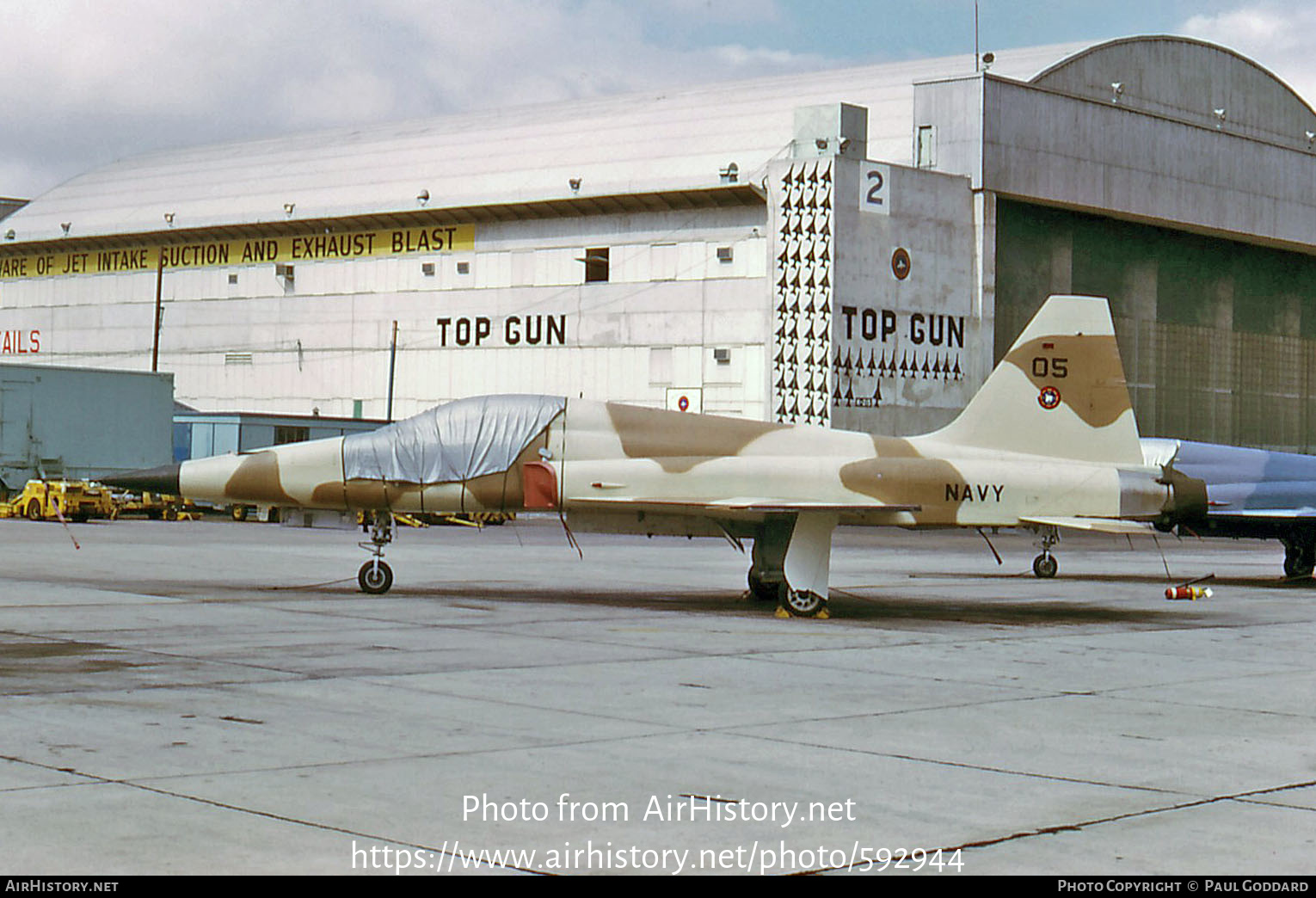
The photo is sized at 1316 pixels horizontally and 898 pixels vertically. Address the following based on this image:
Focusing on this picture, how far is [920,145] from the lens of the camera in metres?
59.2

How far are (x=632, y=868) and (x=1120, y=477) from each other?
15.4m

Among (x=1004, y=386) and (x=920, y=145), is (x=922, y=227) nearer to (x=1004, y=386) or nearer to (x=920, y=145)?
(x=920, y=145)

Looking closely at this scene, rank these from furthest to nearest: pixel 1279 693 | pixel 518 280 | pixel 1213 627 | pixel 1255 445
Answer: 1. pixel 1255 445
2. pixel 518 280
3. pixel 1213 627
4. pixel 1279 693

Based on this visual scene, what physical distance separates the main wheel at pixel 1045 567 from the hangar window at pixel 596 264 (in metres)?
35.8

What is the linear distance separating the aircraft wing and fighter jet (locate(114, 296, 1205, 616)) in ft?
0.21

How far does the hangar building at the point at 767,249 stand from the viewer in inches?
2258

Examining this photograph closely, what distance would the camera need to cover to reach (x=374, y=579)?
21391 mm

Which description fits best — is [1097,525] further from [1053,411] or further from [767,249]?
[767,249]

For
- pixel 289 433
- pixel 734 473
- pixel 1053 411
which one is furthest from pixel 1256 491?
pixel 289 433

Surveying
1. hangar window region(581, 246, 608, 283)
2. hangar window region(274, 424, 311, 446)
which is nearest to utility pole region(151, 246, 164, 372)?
hangar window region(274, 424, 311, 446)

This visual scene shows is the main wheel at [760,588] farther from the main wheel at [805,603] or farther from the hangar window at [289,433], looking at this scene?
the hangar window at [289,433]

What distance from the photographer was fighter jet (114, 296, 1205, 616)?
20156 mm

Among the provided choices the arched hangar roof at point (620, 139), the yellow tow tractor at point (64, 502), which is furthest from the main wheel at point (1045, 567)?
the arched hangar roof at point (620, 139)

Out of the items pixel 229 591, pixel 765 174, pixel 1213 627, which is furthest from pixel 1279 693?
pixel 765 174
